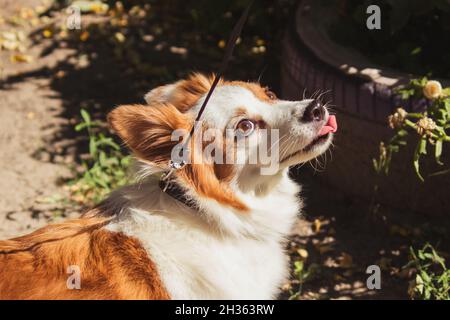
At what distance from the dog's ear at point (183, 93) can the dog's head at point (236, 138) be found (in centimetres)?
3

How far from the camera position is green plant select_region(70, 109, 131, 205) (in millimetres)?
4680

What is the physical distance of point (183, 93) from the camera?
326 cm

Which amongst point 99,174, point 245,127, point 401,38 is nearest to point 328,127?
point 245,127

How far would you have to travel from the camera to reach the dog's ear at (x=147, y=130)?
107 inches

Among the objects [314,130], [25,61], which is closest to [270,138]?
[314,130]

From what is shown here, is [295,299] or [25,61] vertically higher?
[25,61]

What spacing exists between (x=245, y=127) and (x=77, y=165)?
2.34 m

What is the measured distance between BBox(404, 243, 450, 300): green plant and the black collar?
149cm

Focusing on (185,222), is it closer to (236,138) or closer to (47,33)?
(236,138)

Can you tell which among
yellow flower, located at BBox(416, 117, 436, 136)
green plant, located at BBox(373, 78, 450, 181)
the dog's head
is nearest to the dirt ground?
green plant, located at BBox(373, 78, 450, 181)

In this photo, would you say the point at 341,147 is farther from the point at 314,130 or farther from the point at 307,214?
the point at 314,130
